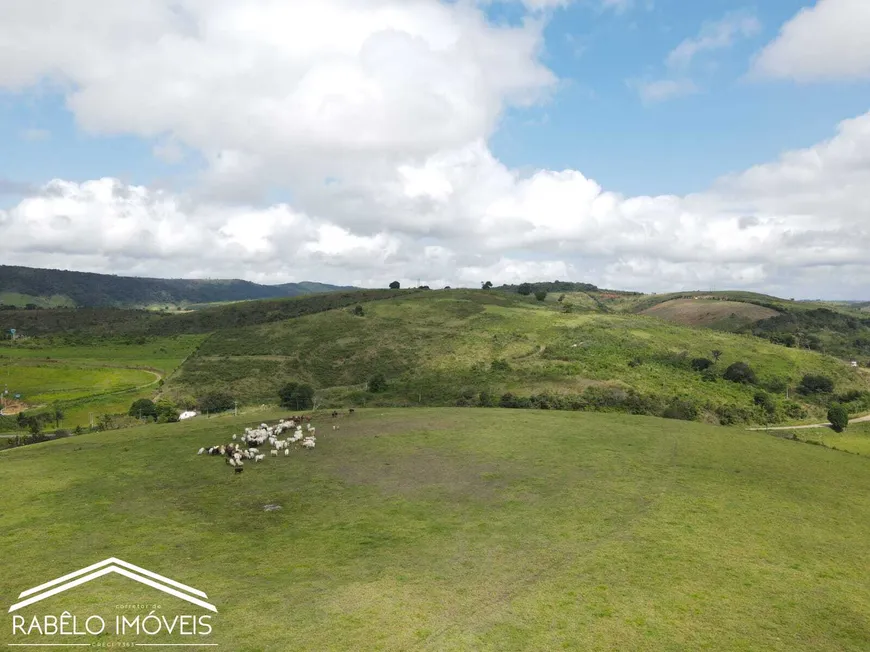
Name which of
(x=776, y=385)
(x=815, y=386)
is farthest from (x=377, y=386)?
(x=815, y=386)

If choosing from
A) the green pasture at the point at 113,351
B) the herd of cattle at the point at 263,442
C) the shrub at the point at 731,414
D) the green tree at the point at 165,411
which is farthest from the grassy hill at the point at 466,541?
the green pasture at the point at 113,351

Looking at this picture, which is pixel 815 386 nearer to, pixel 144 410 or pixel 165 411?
pixel 165 411

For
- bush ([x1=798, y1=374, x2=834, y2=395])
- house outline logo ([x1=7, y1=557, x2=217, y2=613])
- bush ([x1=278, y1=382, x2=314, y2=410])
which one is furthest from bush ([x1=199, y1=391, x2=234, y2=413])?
bush ([x1=798, y1=374, x2=834, y2=395])

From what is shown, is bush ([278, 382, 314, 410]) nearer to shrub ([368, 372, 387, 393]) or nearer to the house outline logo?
shrub ([368, 372, 387, 393])

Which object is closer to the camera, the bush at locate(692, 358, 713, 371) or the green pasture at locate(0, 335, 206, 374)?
the bush at locate(692, 358, 713, 371)

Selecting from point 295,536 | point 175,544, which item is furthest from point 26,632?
point 295,536
